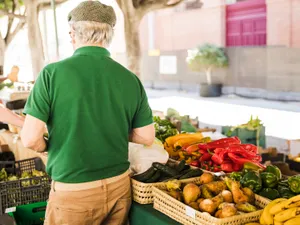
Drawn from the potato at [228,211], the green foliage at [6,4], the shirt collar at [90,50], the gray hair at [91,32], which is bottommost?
the potato at [228,211]

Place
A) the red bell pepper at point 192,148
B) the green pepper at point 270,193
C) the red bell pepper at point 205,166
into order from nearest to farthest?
1. the green pepper at point 270,193
2. the red bell pepper at point 205,166
3. the red bell pepper at point 192,148

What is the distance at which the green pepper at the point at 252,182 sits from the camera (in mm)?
2789

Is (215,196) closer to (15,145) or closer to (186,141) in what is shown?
(186,141)

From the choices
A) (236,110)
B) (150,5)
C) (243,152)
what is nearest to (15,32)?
(150,5)

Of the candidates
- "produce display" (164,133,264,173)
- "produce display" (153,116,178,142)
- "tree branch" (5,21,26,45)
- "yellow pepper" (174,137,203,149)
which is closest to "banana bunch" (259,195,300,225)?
"produce display" (164,133,264,173)

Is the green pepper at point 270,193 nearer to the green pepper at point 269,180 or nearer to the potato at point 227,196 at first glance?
the green pepper at point 269,180

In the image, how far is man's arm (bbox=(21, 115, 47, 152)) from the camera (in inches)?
91.6

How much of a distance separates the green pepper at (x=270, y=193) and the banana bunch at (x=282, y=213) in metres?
0.32

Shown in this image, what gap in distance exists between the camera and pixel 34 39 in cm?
766

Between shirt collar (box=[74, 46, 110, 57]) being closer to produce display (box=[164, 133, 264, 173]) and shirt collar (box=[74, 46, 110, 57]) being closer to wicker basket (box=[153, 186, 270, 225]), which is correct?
wicker basket (box=[153, 186, 270, 225])

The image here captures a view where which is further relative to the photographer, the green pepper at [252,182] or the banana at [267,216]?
the green pepper at [252,182]

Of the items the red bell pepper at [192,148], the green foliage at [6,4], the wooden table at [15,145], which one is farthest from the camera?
the green foliage at [6,4]

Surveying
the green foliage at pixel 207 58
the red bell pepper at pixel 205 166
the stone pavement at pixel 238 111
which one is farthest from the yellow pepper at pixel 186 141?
the green foliage at pixel 207 58

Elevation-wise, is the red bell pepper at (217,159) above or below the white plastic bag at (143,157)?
below
